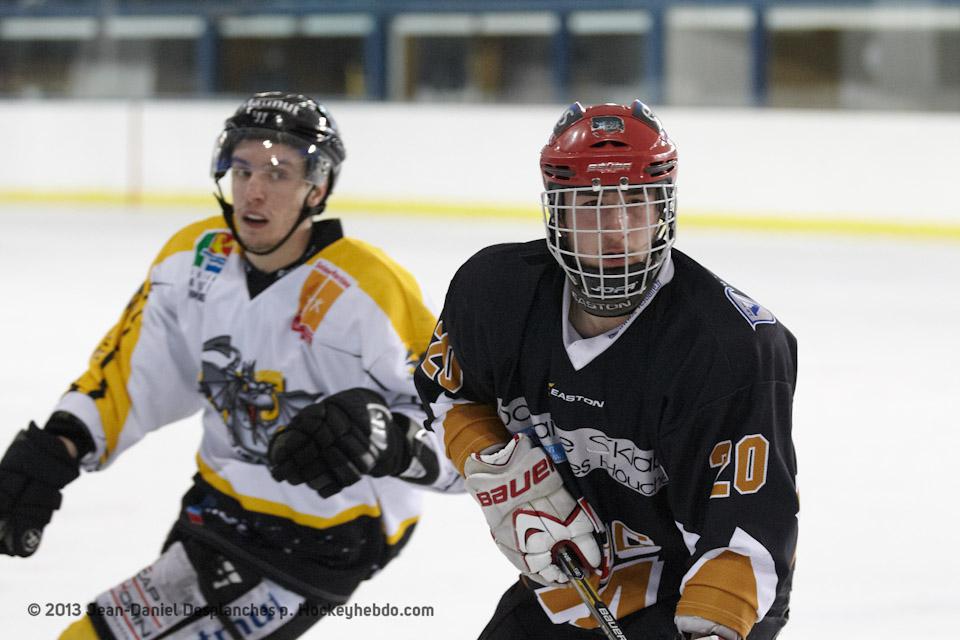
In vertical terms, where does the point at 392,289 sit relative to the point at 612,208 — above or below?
below

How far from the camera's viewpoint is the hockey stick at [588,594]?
5.49 ft

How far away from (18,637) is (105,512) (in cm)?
85

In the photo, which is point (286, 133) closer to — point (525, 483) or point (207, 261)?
point (207, 261)

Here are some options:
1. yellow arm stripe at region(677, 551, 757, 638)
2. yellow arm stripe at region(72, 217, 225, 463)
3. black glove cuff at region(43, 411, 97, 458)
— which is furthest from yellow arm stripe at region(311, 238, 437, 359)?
yellow arm stripe at region(677, 551, 757, 638)

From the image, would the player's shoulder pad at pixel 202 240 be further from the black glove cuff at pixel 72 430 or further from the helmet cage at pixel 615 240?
the helmet cage at pixel 615 240

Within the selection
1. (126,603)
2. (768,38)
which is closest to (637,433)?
(126,603)

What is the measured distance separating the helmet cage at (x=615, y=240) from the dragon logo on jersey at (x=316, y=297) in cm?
62

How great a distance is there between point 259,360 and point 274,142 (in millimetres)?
363

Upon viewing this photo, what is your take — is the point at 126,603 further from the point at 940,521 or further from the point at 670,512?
the point at 940,521

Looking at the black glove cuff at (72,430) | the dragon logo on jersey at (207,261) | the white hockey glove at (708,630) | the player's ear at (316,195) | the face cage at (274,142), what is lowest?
the white hockey glove at (708,630)

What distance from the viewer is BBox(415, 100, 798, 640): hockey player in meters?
1.59

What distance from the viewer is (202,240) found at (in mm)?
2418

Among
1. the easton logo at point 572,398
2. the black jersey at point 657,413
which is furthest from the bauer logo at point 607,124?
the easton logo at point 572,398

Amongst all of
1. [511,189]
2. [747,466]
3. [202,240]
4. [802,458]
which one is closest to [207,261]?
[202,240]
